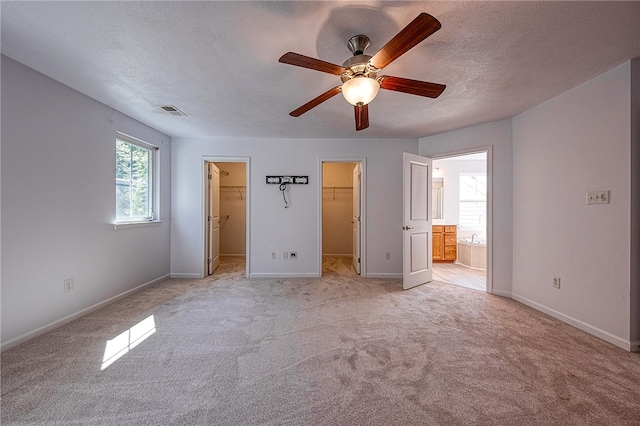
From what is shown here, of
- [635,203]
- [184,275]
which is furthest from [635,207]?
[184,275]

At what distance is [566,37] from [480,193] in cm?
487

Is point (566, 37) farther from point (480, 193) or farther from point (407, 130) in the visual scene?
point (480, 193)

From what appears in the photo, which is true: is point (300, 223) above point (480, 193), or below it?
below

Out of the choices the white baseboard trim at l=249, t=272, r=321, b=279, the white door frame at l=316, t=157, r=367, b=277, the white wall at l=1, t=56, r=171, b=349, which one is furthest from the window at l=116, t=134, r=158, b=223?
the white door frame at l=316, t=157, r=367, b=277

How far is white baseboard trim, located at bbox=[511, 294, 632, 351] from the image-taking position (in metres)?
2.10

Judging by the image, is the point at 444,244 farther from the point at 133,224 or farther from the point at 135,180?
the point at 135,180

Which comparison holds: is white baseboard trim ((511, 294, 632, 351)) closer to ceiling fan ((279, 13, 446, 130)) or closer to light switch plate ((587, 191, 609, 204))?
light switch plate ((587, 191, 609, 204))

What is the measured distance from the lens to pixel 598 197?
2.29 m

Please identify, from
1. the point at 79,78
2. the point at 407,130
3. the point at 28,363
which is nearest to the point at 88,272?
the point at 28,363

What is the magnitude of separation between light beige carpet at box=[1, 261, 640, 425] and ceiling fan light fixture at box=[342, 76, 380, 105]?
1916 mm

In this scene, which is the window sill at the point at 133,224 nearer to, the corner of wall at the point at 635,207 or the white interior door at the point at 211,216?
the white interior door at the point at 211,216

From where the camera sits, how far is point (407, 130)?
3801mm

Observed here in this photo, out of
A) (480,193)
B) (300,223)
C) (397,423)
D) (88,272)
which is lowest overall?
(397,423)

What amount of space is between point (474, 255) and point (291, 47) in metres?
5.07
